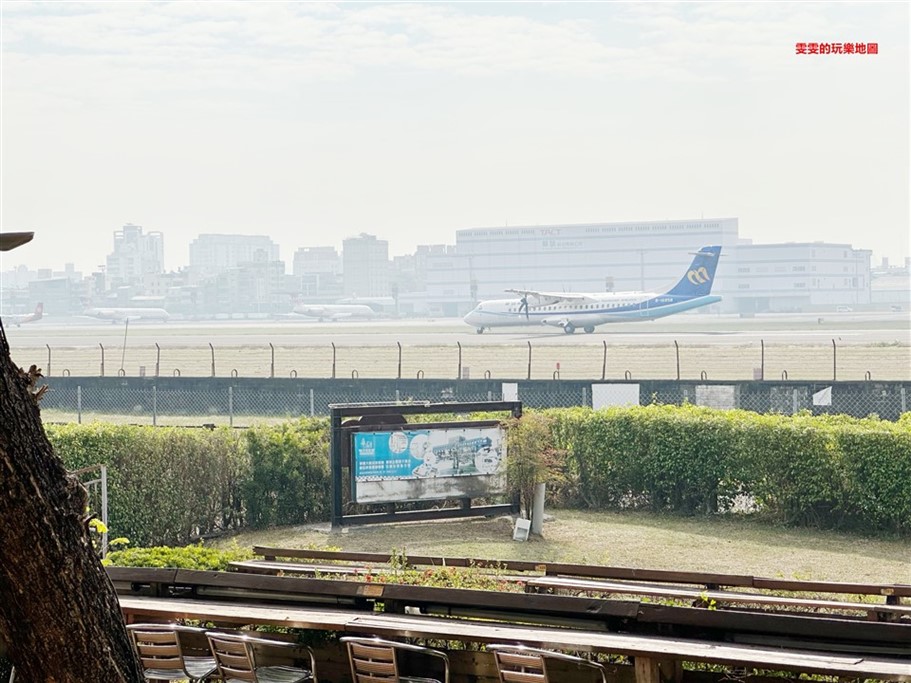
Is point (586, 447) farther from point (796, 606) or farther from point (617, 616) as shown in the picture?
point (617, 616)

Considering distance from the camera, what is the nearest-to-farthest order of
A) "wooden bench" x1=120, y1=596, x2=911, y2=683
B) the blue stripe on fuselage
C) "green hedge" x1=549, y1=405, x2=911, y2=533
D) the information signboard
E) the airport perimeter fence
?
"wooden bench" x1=120, y1=596, x2=911, y2=683
"green hedge" x1=549, y1=405, x2=911, y2=533
the information signboard
the airport perimeter fence
the blue stripe on fuselage

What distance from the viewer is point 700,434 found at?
49.2ft

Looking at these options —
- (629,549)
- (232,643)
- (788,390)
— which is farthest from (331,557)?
(788,390)

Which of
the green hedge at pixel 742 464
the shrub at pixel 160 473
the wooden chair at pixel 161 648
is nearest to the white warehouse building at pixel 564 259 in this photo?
the green hedge at pixel 742 464

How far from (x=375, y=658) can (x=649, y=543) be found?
355 inches

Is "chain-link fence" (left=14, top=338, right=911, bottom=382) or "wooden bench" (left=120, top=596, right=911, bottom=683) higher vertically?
"chain-link fence" (left=14, top=338, right=911, bottom=382)

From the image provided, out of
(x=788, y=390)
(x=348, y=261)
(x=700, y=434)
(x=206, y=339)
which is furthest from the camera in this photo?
(x=348, y=261)

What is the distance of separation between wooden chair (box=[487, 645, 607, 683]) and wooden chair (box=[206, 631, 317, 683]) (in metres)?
0.99

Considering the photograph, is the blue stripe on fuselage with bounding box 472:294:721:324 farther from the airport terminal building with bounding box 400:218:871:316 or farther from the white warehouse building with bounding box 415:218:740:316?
the white warehouse building with bounding box 415:218:740:316

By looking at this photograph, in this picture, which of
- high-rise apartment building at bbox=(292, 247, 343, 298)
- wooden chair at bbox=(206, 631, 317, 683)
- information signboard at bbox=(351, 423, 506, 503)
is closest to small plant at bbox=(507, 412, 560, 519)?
information signboard at bbox=(351, 423, 506, 503)

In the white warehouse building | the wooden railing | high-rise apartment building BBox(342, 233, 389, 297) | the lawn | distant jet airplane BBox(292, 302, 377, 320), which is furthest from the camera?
high-rise apartment building BBox(342, 233, 389, 297)

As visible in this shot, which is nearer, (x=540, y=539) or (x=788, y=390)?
(x=540, y=539)

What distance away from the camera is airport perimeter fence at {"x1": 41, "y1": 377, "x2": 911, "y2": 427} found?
20.8m

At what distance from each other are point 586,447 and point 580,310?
44.5 metres
